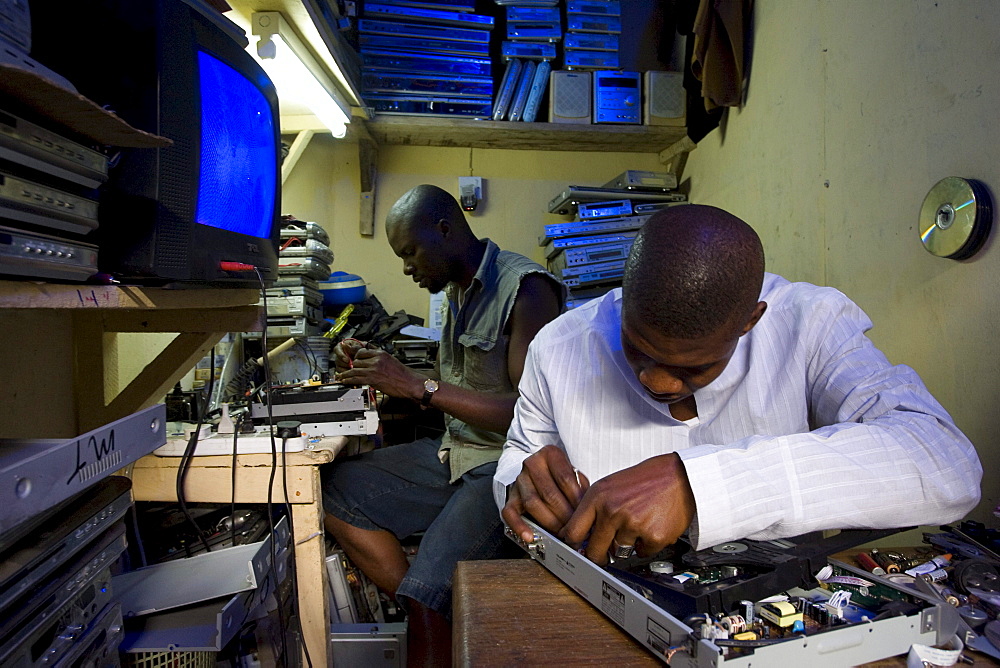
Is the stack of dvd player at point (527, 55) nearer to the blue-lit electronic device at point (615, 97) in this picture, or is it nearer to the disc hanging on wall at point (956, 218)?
the blue-lit electronic device at point (615, 97)

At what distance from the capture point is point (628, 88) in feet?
10.8

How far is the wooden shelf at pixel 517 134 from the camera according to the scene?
127 inches

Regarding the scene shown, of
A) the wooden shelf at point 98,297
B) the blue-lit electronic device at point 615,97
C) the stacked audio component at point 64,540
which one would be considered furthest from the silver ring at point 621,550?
the blue-lit electronic device at point 615,97

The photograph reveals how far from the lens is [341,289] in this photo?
3.31 metres

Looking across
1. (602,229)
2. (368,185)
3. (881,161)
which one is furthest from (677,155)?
(368,185)

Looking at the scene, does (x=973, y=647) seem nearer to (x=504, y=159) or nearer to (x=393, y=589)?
(x=393, y=589)

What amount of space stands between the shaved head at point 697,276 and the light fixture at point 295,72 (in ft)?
5.11

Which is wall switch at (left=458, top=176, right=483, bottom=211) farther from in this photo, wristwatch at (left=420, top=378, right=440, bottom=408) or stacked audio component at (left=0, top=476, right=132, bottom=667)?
stacked audio component at (left=0, top=476, right=132, bottom=667)

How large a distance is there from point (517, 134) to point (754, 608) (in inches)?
122

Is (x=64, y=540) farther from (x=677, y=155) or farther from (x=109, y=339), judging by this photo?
(x=677, y=155)

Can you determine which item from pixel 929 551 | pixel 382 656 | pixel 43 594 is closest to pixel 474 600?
pixel 43 594

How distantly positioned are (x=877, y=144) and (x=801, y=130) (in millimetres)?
530

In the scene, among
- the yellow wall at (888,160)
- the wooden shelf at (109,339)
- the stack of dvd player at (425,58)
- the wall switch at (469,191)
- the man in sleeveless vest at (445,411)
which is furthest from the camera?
the wall switch at (469,191)

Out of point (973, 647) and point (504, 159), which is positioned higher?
point (504, 159)
